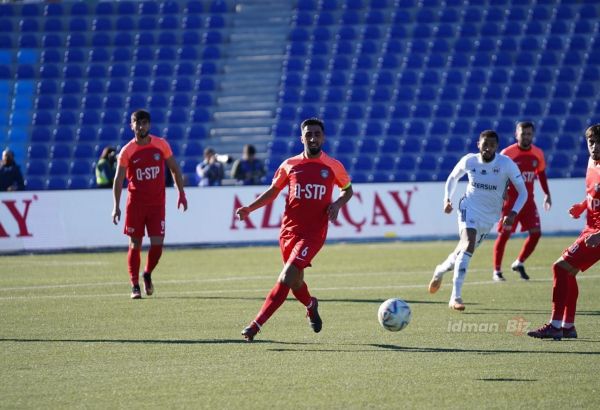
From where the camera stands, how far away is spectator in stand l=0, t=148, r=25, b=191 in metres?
23.6

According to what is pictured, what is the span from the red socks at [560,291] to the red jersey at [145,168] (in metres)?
5.96

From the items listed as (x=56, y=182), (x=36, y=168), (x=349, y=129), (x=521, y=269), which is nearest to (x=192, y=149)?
(x=56, y=182)

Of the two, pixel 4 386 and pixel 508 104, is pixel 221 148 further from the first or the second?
pixel 4 386

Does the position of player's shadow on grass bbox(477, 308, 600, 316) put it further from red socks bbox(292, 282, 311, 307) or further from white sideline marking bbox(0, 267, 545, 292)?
white sideline marking bbox(0, 267, 545, 292)

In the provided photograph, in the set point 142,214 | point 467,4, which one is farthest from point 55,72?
point 142,214

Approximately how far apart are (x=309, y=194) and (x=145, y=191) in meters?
4.47

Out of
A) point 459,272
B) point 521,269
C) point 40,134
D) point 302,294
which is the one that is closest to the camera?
point 302,294

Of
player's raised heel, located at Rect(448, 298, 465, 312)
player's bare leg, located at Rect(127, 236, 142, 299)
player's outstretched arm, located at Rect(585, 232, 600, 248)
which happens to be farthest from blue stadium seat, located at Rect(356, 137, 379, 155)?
player's outstretched arm, located at Rect(585, 232, 600, 248)

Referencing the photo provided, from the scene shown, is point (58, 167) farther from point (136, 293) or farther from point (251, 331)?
point (251, 331)

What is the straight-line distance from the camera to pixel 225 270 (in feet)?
59.8

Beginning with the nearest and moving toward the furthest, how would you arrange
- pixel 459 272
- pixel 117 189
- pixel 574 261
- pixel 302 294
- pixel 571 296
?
pixel 574 261, pixel 571 296, pixel 302 294, pixel 459 272, pixel 117 189

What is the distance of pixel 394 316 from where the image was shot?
403 inches

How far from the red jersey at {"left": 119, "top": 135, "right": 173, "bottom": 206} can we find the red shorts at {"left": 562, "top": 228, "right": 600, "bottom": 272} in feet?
19.9

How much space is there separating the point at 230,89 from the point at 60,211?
8842 millimetres
